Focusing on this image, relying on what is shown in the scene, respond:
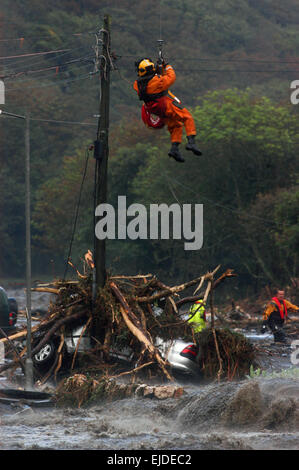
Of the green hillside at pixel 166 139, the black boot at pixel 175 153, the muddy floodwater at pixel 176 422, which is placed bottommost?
the muddy floodwater at pixel 176 422

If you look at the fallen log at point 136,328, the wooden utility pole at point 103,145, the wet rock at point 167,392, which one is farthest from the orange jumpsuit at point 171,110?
the wooden utility pole at point 103,145

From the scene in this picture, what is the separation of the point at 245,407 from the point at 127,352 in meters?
5.56

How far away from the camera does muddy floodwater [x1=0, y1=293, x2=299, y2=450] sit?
12641 mm

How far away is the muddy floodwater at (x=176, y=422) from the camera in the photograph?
1264cm

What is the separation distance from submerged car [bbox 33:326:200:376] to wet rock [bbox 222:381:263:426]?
405 cm

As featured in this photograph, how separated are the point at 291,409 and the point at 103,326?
6634 mm

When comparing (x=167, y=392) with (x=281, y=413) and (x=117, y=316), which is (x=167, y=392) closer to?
(x=281, y=413)

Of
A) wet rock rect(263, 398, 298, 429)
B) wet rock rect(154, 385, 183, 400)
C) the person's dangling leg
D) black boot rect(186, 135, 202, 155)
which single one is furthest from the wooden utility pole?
black boot rect(186, 135, 202, 155)

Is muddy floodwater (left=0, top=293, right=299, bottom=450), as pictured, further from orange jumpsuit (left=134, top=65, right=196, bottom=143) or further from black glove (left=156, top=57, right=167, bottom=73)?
black glove (left=156, top=57, right=167, bottom=73)

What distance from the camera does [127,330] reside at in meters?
19.1

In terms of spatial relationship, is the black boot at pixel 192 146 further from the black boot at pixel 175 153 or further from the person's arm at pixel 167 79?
the person's arm at pixel 167 79
